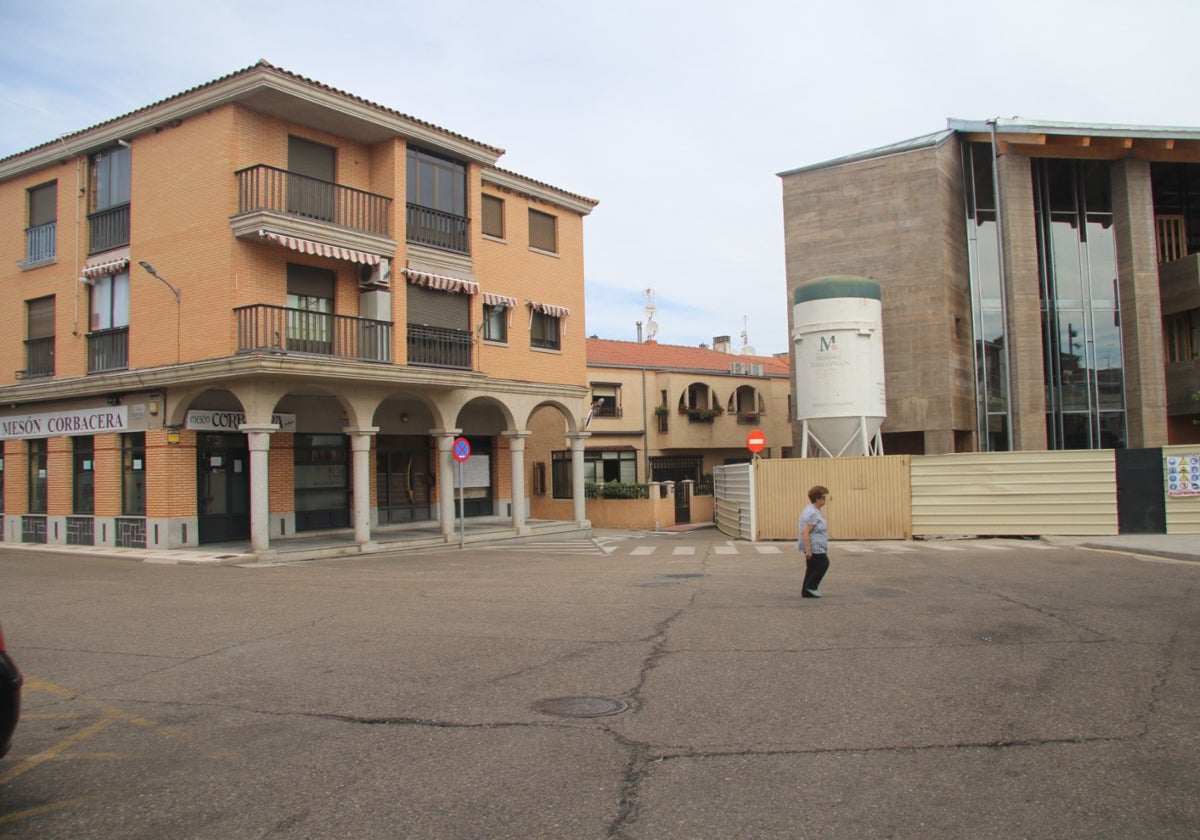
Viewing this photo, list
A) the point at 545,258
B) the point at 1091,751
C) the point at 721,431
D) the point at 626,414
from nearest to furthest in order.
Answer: the point at 1091,751 → the point at 545,258 → the point at 626,414 → the point at 721,431

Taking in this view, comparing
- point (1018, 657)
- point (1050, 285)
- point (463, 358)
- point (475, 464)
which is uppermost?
point (1050, 285)

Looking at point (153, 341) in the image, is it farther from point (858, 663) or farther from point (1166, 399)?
point (1166, 399)

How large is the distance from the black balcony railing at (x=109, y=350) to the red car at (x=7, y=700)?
1780 centimetres

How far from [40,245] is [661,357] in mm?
24927

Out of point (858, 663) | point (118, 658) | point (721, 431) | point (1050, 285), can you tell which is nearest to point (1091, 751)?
point (858, 663)

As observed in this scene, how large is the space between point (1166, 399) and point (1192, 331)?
2.75 metres

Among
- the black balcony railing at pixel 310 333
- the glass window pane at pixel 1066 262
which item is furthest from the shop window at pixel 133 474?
the glass window pane at pixel 1066 262

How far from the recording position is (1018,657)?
760 centimetres

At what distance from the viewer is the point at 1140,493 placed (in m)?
20.0

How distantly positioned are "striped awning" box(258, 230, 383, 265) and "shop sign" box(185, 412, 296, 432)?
395cm

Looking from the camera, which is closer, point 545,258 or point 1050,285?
point 545,258

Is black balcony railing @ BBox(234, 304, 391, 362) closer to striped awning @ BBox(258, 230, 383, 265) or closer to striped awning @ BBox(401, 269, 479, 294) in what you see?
striped awning @ BBox(258, 230, 383, 265)

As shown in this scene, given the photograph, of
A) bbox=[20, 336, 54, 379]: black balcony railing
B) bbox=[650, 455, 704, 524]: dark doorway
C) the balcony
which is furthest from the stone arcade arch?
bbox=[650, 455, 704, 524]: dark doorway

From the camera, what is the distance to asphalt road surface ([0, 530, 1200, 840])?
14.4 ft
